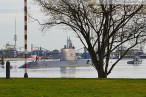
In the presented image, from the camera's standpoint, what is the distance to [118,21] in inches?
1091

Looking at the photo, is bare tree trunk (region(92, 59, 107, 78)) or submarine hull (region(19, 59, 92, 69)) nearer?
bare tree trunk (region(92, 59, 107, 78))

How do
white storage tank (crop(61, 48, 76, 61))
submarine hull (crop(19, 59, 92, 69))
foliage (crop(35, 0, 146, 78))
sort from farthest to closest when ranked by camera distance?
white storage tank (crop(61, 48, 76, 61)), submarine hull (crop(19, 59, 92, 69)), foliage (crop(35, 0, 146, 78))

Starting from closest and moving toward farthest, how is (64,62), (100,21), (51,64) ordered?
1. (100,21)
2. (51,64)
3. (64,62)

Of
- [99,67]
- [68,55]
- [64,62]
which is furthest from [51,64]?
[99,67]

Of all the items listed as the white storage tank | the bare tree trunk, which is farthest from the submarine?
the bare tree trunk

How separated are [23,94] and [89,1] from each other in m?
14.7

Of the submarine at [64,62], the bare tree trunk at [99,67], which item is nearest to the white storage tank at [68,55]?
the submarine at [64,62]

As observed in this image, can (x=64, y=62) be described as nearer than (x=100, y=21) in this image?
No

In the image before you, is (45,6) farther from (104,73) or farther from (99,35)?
(104,73)

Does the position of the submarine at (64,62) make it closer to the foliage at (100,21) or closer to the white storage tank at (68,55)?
the white storage tank at (68,55)

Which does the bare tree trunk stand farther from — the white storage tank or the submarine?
the white storage tank

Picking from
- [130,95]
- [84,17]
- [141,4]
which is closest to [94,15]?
[84,17]

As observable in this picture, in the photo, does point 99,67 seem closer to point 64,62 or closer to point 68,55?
point 64,62

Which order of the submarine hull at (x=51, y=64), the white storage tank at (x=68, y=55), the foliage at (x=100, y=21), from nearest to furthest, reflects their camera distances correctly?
the foliage at (x=100, y=21)
the submarine hull at (x=51, y=64)
the white storage tank at (x=68, y=55)
